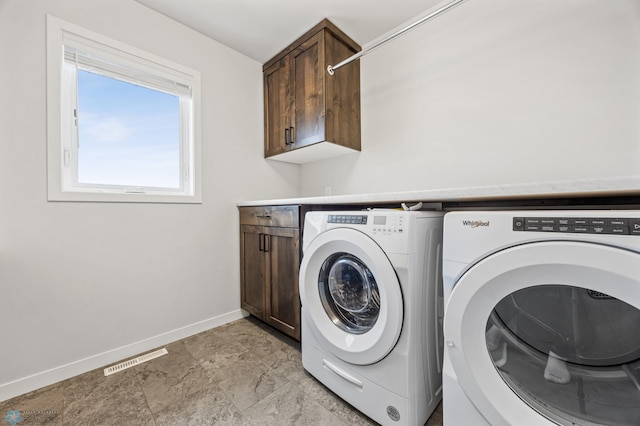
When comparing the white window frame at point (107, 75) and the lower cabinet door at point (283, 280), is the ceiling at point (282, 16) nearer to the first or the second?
the white window frame at point (107, 75)

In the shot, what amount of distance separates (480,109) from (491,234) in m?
1.11

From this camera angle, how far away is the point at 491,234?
744 mm

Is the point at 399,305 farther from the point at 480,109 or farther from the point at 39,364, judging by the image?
the point at 39,364

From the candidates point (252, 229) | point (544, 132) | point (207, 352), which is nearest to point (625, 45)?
point (544, 132)

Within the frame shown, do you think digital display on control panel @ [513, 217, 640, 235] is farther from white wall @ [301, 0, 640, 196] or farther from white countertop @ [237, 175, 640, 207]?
white wall @ [301, 0, 640, 196]

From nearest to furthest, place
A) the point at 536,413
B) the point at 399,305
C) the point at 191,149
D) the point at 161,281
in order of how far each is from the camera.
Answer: the point at 536,413 → the point at 399,305 → the point at 161,281 → the point at 191,149

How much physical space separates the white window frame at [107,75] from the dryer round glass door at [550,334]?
1.87 meters

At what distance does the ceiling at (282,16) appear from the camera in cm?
A: 163

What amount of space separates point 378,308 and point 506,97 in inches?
54.1

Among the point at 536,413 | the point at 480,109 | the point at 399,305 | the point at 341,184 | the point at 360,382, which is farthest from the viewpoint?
the point at 341,184

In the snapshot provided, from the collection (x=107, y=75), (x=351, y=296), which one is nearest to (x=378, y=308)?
(x=351, y=296)

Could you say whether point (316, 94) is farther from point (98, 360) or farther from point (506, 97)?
point (98, 360)

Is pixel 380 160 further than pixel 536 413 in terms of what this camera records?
Yes

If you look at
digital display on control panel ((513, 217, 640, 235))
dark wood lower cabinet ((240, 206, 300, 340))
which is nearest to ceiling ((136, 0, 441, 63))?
dark wood lower cabinet ((240, 206, 300, 340))
